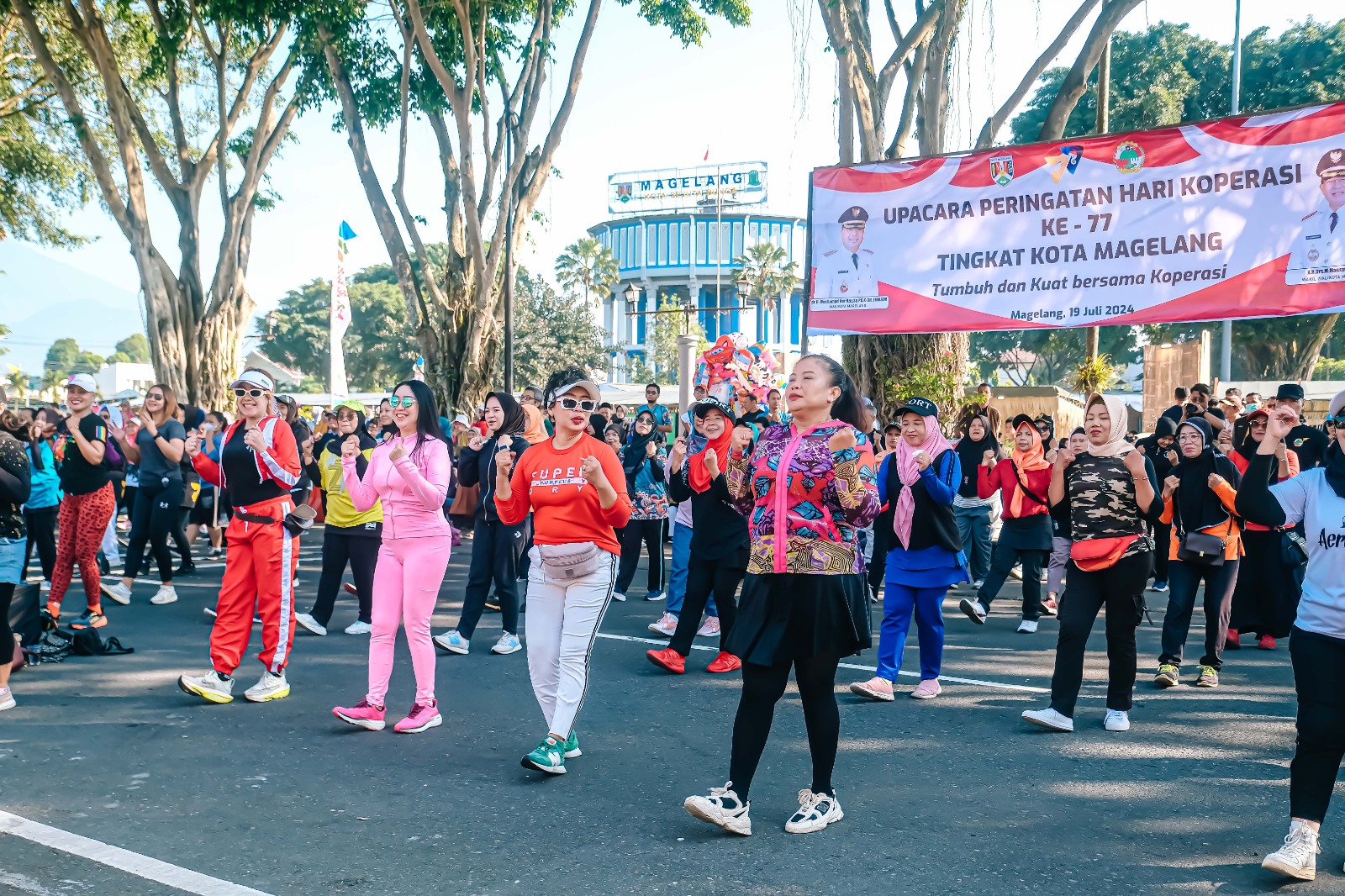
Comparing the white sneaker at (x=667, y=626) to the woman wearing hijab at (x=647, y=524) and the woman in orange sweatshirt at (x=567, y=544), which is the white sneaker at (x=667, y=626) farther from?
the woman in orange sweatshirt at (x=567, y=544)

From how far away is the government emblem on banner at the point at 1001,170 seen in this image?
11102 millimetres

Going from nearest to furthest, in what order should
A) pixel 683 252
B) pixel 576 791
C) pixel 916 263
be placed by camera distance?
pixel 576 791 → pixel 916 263 → pixel 683 252

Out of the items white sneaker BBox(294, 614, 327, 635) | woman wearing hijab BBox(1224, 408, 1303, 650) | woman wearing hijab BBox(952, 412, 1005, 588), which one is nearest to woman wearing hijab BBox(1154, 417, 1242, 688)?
woman wearing hijab BBox(1224, 408, 1303, 650)

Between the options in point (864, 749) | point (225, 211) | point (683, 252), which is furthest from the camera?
point (683, 252)

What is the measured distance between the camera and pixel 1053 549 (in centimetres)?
942

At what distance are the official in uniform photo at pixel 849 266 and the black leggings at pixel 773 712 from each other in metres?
7.99

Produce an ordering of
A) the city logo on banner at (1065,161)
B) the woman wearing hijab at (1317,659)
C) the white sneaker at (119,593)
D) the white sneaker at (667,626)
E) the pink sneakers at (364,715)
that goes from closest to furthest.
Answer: the woman wearing hijab at (1317,659)
the pink sneakers at (364,715)
the white sneaker at (667,626)
the white sneaker at (119,593)
the city logo on banner at (1065,161)

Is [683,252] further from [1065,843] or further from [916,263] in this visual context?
[1065,843]

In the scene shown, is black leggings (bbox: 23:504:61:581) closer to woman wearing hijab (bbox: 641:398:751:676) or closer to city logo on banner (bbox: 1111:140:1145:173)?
woman wearing hijab (bbox: 641:398:751:676)

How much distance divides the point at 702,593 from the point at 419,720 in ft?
7.17

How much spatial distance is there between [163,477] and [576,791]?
6.84 m

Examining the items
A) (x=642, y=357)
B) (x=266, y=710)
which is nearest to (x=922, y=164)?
(x=266, y=710)

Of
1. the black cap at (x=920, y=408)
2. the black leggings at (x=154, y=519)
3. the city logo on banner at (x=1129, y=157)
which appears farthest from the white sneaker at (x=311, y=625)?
the city logo on banner at (x=1129, y=157)

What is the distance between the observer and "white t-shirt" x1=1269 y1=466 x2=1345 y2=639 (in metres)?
4.03
